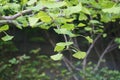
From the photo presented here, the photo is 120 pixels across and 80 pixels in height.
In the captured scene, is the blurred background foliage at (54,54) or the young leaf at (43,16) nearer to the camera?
the young leaf at (43,16)

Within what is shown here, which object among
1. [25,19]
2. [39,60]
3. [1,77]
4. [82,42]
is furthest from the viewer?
[82,42]

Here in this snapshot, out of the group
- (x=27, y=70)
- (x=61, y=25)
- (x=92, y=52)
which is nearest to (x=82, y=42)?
(x=92, y=52)

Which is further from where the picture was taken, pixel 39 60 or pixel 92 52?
pixel 92 52

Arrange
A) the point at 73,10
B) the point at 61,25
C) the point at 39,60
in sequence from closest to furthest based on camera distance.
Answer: the point at 73,10
the point at 61,25
the point at 39,60

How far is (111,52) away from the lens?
5.21 meters

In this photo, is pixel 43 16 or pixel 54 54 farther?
pixel 54 54

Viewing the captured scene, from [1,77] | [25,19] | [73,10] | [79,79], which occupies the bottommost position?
[79,79]

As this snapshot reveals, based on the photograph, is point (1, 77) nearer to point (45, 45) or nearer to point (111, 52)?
point (45, 45)

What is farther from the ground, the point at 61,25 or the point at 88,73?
the point at 61,25

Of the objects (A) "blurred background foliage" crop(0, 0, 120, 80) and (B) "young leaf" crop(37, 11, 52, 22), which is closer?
(B) "young leaf" crop(37, 11, 52, 22)

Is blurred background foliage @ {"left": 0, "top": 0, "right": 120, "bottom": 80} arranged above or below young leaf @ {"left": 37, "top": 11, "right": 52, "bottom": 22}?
below

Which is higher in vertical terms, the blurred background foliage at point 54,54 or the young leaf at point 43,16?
the young leaf at point 43,16

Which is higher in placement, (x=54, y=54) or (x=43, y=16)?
(x=43, y=16)

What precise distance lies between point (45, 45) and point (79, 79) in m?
0.82
